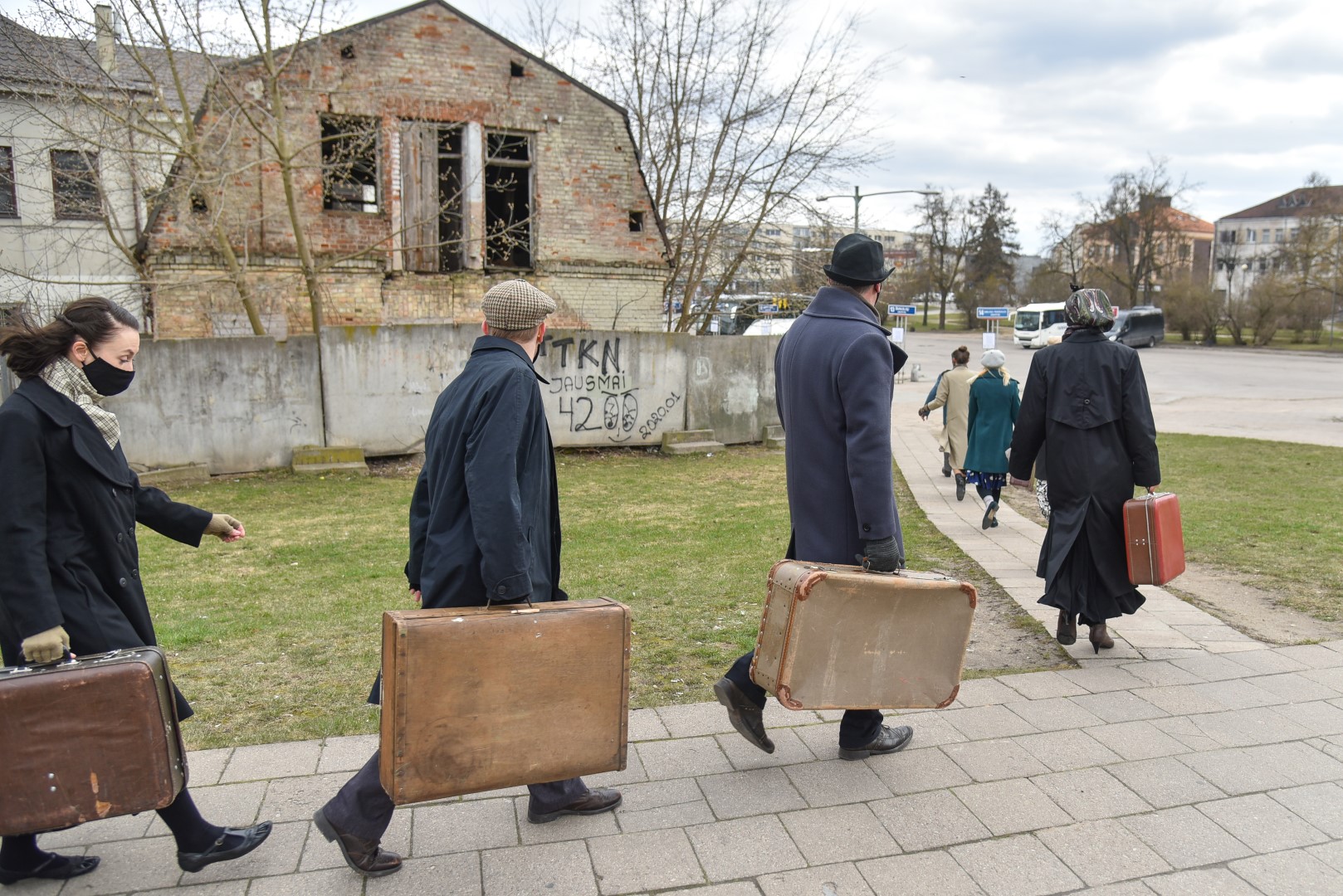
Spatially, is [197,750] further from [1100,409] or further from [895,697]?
[1100,409]

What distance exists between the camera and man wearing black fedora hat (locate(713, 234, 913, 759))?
3.56 meters

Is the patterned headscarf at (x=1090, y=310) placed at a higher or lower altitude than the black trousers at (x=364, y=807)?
higher

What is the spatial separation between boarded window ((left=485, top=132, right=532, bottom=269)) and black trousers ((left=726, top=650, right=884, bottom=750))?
46.6 ft

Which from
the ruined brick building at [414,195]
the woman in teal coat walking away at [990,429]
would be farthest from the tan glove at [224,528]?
the ruined brick building at [414,195]

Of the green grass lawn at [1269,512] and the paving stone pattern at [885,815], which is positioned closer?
the paving stone pattern at [885,815]

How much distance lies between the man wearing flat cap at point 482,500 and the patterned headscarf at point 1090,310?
3.23 metres

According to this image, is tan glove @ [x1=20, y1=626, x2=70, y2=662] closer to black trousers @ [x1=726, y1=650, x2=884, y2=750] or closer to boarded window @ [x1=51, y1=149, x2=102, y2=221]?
black trousers @ [x1=726, y1=650, x2=884, y2=750]

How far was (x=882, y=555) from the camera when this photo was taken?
3.51 meters

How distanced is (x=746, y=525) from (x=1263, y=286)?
50.1m

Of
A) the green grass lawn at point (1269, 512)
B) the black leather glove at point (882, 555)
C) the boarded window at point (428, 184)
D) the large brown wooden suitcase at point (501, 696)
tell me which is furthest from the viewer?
the boarded window at point (428, 184)

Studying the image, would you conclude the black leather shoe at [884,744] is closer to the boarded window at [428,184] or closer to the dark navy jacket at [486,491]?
the dark navy jacket at [486,491]

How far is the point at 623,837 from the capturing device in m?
3.31

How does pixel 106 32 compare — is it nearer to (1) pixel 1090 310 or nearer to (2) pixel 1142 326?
(1) pixel 1090 310

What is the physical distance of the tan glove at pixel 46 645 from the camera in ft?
8.81
